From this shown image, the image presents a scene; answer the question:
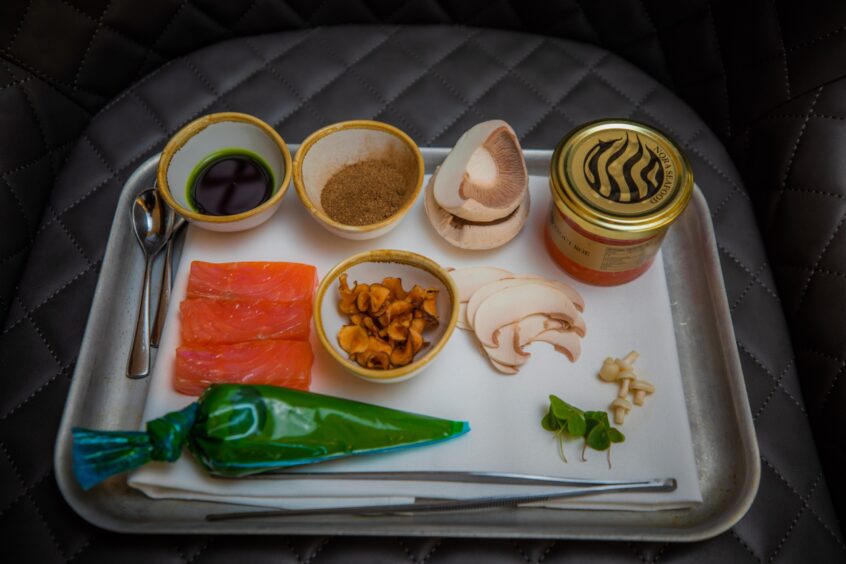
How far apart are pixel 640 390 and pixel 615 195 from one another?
25cm

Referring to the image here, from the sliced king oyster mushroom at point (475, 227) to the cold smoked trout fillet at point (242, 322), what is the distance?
0.73 ft

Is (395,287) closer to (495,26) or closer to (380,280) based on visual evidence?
(380,280)

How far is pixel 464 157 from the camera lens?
861mm

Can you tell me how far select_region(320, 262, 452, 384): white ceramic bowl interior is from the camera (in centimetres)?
83

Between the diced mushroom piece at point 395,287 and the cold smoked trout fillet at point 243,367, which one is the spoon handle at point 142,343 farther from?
the diced mushroom piece at point 395,287

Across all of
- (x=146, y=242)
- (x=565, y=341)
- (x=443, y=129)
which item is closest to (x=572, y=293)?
(x=565, y=341)

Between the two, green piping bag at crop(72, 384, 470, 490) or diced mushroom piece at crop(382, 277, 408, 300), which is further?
diced mushroom piece at crop(382, 277, 408, 300)

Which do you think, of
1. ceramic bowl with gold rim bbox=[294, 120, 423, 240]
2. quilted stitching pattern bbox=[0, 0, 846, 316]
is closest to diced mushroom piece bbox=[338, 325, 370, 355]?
ceramic bowl with gold rim bbox=[294, 120, 423, 240]

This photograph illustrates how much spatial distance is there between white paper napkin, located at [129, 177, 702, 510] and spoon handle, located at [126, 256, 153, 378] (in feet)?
0.16

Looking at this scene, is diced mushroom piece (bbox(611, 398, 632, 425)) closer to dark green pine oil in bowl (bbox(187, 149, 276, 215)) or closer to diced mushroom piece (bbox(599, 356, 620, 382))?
diced mushroom piece (bbox(599, 356, 620, 382))

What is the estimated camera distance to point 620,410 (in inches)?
31.8

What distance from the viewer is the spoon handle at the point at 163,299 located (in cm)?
89

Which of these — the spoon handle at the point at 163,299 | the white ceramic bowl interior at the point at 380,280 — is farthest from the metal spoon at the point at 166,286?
the white ceramic bowl interior at the point at 380,280

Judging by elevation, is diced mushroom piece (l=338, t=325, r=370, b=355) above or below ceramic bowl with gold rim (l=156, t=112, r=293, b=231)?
below
